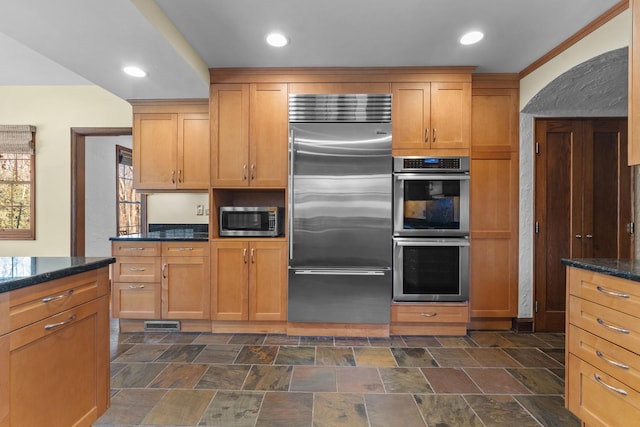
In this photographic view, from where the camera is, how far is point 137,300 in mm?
3158

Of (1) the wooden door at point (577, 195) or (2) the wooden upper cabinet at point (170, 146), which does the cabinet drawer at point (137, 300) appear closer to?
(2) the wooden upper cabinet at point (170, 146)

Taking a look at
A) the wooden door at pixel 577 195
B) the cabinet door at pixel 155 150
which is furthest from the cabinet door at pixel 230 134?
the wooden door at pixel 577 195

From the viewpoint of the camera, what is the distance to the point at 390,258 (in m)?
2.99

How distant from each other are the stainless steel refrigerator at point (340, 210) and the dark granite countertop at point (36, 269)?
1641mm

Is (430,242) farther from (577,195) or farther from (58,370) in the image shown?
(58,370)

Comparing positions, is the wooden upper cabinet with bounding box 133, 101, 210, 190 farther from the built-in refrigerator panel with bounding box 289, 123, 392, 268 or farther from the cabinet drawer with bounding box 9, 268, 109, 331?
the cabinet drawer with bounding box 9, 268, 109, 331

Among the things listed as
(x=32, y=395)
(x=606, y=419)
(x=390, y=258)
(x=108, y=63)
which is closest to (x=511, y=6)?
(x=390, y=258)

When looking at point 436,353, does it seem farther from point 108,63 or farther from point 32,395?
point 108,63

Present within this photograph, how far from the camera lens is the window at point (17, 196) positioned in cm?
392

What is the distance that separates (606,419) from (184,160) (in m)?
3.62

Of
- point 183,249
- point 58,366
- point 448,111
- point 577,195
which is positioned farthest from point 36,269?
point 577,195

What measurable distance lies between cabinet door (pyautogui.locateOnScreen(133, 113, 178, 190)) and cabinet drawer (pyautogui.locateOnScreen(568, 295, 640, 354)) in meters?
3.38

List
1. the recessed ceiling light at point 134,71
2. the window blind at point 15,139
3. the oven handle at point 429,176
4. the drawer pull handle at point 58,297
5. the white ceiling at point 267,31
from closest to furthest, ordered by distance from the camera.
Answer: the drawer pull handle at point 58,297 → the white ceiling at point 267,31 → the recessed ceiling light at point 134,71 → the oven handle at point 429,176 → the window blind at point 15,139

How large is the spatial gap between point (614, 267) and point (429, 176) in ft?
5.21
